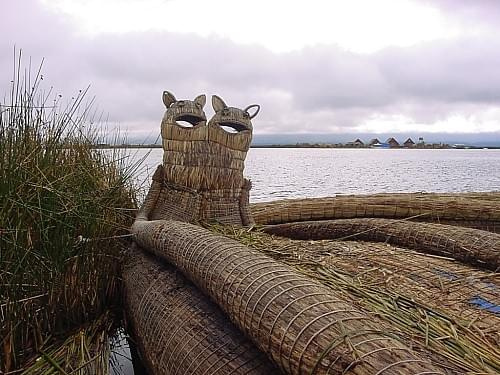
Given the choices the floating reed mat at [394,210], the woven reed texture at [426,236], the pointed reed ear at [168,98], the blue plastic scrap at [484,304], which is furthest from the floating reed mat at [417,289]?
the floating reed mat at [394,210]

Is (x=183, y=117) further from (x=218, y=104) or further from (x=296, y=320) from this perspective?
(x=296, y=320)

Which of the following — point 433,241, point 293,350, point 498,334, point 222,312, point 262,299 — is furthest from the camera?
point 433,241

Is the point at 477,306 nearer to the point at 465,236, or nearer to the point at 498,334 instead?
the point at 498,334

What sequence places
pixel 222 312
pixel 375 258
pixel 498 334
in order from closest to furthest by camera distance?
pixel 498 334 < pixel 222 312 < pixel 375 258

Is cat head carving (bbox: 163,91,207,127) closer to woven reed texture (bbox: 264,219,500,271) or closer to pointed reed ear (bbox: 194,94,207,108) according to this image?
pointed reed ear (bbox: 194,94,207,108)

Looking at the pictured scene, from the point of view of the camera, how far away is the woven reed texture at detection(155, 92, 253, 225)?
3332 millimetres

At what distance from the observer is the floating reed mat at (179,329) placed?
5.24 ft

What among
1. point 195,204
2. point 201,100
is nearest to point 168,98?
point 201,100

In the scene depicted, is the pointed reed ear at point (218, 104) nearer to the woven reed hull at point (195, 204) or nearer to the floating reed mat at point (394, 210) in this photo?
the woven reed hull at point (195, 204)

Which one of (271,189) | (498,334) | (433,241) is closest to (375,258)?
(433,241)

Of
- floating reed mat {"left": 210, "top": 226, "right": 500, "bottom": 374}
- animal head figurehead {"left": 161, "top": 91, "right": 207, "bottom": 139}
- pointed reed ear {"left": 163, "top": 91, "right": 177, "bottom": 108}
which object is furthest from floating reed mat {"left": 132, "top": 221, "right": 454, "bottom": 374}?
pointed reed ear {"left": 163, "top": 91, "right": 177, "bottom": 108}

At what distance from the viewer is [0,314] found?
6.32 ft

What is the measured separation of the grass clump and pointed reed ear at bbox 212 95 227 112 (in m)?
0.92

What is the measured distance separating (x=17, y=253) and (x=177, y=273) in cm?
72
